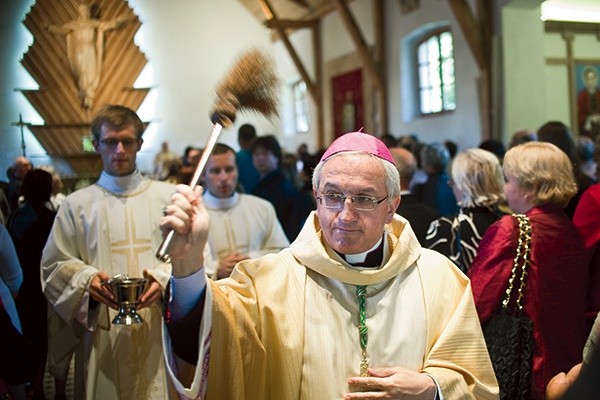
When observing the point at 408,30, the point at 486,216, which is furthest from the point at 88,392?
the point at 408,30

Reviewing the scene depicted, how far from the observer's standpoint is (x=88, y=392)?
3.49 meters

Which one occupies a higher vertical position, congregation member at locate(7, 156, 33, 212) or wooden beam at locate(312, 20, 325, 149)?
wooden beam at locate(312, 20, 325, 149)

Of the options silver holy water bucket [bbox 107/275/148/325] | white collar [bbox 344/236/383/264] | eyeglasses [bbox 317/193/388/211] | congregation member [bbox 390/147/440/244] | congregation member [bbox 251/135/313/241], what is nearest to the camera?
eyeglasses [bbox 317/193/388/211]

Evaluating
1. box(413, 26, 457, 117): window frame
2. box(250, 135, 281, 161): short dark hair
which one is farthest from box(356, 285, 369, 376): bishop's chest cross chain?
box(413, 26, 457, 117): window frame

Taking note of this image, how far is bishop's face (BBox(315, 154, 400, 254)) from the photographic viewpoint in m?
2.33

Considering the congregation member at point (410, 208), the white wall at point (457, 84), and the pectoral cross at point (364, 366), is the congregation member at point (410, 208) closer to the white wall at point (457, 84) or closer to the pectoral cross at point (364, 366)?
the pectoral cross at point (364, 366)

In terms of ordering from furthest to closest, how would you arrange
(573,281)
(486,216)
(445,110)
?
(445,110) < (486,216) < (573,281)

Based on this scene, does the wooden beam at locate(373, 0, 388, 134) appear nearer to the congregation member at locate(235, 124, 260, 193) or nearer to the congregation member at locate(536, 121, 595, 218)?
the congregation member at locate(235, 124, 260, 193)

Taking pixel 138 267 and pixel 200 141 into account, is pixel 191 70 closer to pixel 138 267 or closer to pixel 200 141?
pixel 200 141

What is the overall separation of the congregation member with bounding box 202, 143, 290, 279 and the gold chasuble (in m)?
2.06

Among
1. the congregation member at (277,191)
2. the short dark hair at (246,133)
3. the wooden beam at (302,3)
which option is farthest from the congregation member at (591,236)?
the wooden beam at (302,3)

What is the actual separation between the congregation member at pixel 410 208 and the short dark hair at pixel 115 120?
151 cm

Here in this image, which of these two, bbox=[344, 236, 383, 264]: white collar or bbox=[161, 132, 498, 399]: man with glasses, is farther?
bbox=[344, 236, 383, 264]: white collar

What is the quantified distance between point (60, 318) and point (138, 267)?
43 cm
